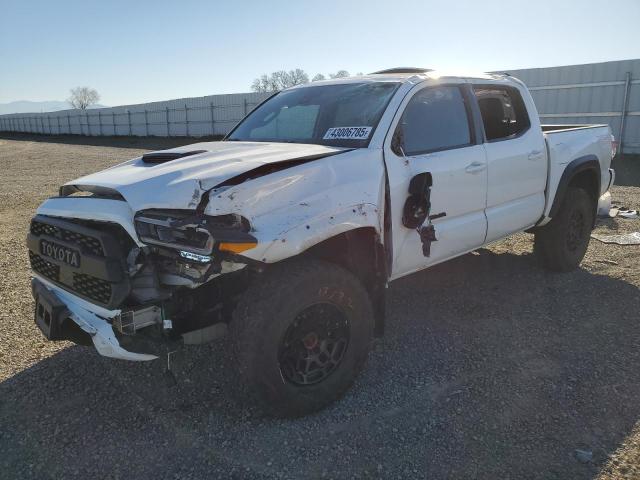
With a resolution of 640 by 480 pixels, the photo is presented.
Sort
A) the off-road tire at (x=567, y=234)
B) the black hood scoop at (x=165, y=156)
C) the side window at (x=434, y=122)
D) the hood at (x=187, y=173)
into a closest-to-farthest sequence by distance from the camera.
Answer: the hood at (x=187, y=173) < the black hood scoop at (x=165, y=156) < the side window at (x=434, y=122) < the off-road tire at (x=567, y=234)

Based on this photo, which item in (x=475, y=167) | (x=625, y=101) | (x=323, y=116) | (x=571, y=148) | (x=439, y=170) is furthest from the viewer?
(x=625, y=101)

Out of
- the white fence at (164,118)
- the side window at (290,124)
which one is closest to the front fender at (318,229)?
the side window at (290,124)

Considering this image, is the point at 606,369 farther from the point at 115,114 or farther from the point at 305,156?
the point at 115,114

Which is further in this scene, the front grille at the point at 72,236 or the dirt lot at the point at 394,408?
the front grille at the point at 72,236

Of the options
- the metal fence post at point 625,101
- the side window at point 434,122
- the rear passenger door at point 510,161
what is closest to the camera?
the side window at point 434,122

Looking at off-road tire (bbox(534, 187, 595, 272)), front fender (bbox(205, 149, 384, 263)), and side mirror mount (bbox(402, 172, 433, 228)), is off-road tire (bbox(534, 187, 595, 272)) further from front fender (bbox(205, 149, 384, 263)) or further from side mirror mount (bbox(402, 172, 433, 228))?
front fender (bbox(205, 149, 384, 263))

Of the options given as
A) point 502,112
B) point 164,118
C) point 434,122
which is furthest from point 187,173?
point 164,118

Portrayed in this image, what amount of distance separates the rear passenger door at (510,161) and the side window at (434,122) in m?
0.31

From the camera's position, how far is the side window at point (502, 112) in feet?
14.3

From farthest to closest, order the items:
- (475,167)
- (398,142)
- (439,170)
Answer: (475,167), (439,170), (398,142)

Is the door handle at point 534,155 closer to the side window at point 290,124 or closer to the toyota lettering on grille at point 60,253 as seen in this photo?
the side window at point 290,124

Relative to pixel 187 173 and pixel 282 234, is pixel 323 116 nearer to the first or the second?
pixel 187 173

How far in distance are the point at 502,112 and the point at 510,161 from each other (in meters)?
0.54

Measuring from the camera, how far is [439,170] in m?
3.64
